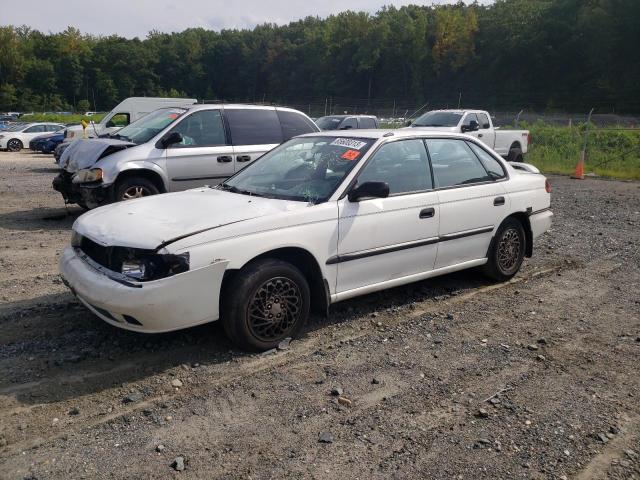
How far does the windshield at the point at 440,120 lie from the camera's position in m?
16.8

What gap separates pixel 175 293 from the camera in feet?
12.2

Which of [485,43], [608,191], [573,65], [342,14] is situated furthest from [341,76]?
[608,191]

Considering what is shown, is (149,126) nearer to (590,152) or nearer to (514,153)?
(514,153)

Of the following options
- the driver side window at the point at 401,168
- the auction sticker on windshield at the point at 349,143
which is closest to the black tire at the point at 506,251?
the driver side window at the point at 401,168

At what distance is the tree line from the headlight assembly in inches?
2017

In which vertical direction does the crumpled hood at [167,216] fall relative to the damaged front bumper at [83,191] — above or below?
above

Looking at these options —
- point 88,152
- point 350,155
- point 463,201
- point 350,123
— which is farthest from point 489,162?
point 350,123

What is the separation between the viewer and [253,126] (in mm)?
9000

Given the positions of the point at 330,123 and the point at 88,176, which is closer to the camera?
the point at 88,176

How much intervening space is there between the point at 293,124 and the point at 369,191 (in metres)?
5.22

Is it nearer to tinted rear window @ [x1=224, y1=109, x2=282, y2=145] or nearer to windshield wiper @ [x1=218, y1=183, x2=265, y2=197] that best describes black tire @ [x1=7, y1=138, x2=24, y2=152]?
tinted rear window @ [x1=224, y1=109, x2=282, y2=145]

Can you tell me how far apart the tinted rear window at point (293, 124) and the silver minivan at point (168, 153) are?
0.05 metres

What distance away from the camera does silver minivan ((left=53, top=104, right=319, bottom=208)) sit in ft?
26.5

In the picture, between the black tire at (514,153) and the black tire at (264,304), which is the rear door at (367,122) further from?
the black tire at (264,304)
